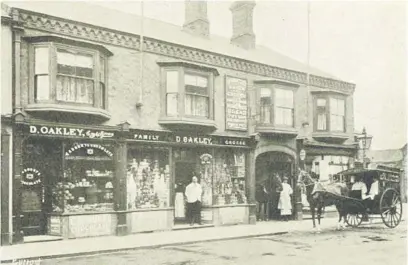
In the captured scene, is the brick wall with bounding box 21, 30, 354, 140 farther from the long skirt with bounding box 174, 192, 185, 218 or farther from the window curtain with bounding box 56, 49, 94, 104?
the long skirt with bounding box 174, 192, 185, 218

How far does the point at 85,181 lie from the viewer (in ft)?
45.2

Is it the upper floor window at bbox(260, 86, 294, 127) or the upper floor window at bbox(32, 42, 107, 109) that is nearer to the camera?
the upper floor window at bbox(32, 42, 107, 109)

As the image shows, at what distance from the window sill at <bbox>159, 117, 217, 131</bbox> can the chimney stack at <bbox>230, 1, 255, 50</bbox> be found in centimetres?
691

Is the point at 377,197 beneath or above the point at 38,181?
beneath

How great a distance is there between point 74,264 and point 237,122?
9.33 m

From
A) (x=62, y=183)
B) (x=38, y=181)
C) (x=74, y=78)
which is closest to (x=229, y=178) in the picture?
(x=62, y=183)

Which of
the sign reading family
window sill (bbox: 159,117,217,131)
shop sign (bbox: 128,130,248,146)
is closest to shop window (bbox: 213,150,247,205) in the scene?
shop sign (bbox: 128,130,248,146)

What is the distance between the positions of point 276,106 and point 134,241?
846 cm

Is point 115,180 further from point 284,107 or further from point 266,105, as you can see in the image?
point 284,107

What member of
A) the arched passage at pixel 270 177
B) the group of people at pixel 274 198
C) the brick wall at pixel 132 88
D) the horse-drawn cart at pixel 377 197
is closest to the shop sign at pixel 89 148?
the brick wall at pixel 132 88

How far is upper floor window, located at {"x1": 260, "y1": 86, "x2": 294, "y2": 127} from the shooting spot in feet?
60.2

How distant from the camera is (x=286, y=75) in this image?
63.1 feet

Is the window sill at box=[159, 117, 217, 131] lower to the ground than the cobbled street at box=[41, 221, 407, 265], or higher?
higher

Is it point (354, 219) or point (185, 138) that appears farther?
point (185, 138)
